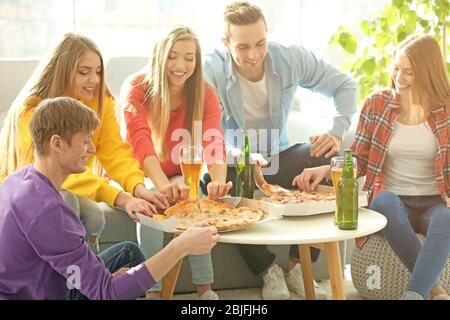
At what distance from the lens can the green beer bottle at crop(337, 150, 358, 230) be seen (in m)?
2.40

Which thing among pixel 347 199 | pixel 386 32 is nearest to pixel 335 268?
pixel 347 199

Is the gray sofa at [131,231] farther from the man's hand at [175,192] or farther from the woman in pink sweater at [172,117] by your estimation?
the man's hand at [175,192]

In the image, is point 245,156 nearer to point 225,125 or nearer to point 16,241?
point 225,125

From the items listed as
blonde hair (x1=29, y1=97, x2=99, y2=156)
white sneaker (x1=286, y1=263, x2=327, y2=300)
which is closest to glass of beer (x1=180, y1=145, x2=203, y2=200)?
blonde hair (x1=29, y1=97, x2=99, y2=156)

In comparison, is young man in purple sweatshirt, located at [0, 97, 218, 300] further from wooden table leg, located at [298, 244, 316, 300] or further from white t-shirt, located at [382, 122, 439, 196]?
white t-shirt, located at [382, 122, 439, 196]

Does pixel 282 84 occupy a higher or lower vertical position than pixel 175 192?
higher

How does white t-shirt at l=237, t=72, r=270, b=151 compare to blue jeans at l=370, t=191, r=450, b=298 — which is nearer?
blue jeans at l=370, t=191, r=450, b=298

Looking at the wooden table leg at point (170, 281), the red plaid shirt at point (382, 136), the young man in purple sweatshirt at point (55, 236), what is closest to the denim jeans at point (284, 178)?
the red plaid shirt at point (382, 136)

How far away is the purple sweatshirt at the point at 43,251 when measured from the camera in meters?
1.95

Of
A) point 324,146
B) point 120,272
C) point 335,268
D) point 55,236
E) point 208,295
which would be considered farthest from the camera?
point 324,146

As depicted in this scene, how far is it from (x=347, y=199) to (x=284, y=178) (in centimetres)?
92

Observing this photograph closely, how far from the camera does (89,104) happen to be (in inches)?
115

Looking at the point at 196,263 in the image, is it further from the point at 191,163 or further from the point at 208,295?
the point at 191,163

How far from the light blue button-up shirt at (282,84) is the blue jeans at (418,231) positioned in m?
0.51
